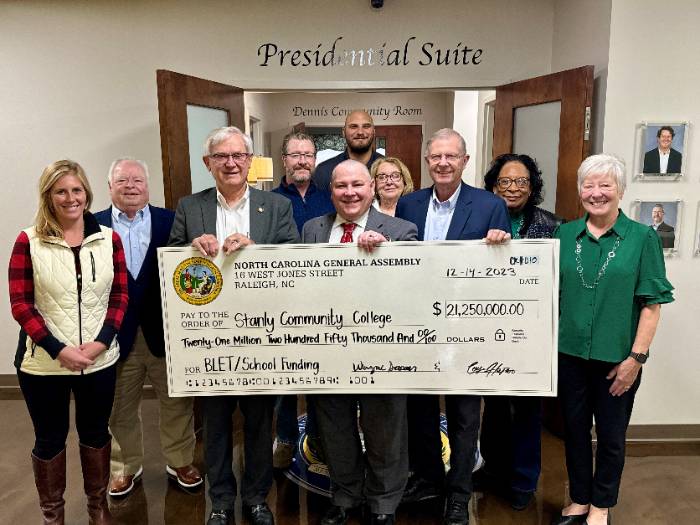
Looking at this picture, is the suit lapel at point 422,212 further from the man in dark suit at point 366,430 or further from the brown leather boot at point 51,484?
the brown leather boot at point 51,484

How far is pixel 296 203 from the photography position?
286 cm

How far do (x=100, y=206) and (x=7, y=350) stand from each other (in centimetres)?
128

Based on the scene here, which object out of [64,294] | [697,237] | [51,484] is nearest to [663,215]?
[697,237]

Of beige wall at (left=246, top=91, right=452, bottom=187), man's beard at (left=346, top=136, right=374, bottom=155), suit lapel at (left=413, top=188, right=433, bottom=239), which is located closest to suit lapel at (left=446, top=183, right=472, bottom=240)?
suit lapel at (left=413, top=188, right=433, bottom=239)

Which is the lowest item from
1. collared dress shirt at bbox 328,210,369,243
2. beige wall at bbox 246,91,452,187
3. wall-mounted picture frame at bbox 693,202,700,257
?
wall-mounted picture frame at bbox 693,202,700,257

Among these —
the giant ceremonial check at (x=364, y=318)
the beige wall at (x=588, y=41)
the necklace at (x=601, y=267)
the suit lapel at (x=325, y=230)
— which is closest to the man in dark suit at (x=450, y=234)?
the giant ceremonial check at (x=364, y=318)

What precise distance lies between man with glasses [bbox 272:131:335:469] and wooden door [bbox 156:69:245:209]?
60 centimetres

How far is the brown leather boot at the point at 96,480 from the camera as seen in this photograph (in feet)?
7.13

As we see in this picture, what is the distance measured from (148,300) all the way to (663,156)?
107 inches

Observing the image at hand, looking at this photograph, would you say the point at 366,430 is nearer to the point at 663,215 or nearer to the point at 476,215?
the point at 476,215

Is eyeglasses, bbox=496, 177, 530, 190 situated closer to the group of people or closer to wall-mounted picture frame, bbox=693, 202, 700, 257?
the group of people

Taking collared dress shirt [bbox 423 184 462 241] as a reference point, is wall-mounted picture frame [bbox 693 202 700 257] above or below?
below

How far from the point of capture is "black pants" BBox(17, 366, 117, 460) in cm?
202

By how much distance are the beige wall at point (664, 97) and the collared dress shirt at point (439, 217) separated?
1.16 meters
